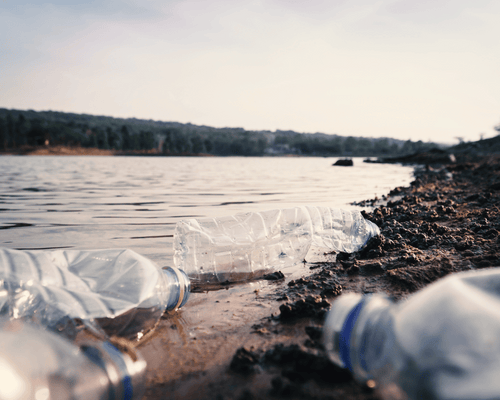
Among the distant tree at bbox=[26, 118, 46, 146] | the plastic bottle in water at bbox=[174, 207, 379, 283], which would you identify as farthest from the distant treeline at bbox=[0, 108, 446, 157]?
the plastic bottle in water at bbox=[174, 207, 379, 283]

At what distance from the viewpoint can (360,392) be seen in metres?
1.22

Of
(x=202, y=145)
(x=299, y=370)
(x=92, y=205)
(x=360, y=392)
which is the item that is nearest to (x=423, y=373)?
(x=360, y=392)

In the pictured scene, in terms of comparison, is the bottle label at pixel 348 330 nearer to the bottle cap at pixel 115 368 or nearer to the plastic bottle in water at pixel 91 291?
the bottle cap at pixel 115 368

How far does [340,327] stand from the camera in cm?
116

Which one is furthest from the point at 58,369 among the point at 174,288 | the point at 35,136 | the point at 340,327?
the point at 35,136

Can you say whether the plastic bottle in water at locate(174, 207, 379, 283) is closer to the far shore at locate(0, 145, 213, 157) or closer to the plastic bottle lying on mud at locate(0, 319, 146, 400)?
the plastic bottle lying on mud at locate(0, 319, 146, 400)

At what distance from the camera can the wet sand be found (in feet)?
4.41

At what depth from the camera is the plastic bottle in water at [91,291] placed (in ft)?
6.26

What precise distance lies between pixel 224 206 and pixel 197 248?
3415 mm

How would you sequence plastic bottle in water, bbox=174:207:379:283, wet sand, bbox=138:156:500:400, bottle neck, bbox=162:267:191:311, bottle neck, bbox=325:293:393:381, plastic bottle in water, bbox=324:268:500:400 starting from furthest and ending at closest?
1. plastic bottle in water, bbox=174:207:379:283
2. bottle neck, bbox=162:267:191:311
3. wet sand, bbox=138:156:500:400
4. bottle neck, bbox=325:293:393:381
5. plastic bottle in water, bbox=324:268:500:400

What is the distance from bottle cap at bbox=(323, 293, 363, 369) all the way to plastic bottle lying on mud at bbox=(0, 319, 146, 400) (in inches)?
29.2

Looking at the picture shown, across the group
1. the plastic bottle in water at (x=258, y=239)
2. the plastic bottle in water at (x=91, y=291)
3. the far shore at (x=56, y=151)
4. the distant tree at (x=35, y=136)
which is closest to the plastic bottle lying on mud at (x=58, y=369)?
the plastic bottle in water at (x=91, y=291)

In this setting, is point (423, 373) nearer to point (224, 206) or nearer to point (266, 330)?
point (266, 330)

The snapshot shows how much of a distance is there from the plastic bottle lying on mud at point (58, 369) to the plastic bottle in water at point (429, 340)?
77 cm
